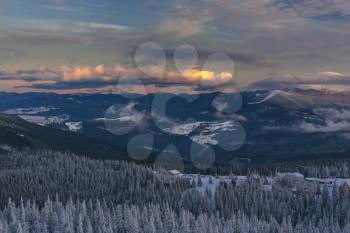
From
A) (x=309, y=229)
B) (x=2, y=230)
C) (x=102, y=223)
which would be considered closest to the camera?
(x=2, y=230)

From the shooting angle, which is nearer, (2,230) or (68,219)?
(2,230)

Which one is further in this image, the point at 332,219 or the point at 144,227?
the point at 332,219

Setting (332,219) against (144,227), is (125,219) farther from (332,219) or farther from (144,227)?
(332,219)

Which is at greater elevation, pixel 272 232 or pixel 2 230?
pixel 2 230

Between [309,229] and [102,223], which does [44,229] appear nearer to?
[102,223]

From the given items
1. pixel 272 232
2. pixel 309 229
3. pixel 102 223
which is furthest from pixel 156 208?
pixel 309 229

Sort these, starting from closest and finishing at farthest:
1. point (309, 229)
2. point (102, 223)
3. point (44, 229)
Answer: point (44, 229), point (102, 223), point (309, 229)

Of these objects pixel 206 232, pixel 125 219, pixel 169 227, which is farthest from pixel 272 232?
pixel 125 219

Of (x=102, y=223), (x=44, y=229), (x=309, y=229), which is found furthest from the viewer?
(x=309, y=229)

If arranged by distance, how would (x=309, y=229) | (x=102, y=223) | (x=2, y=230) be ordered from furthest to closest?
(x=309, y=229)
(x=102, y=223)
(x=2, y=230)
